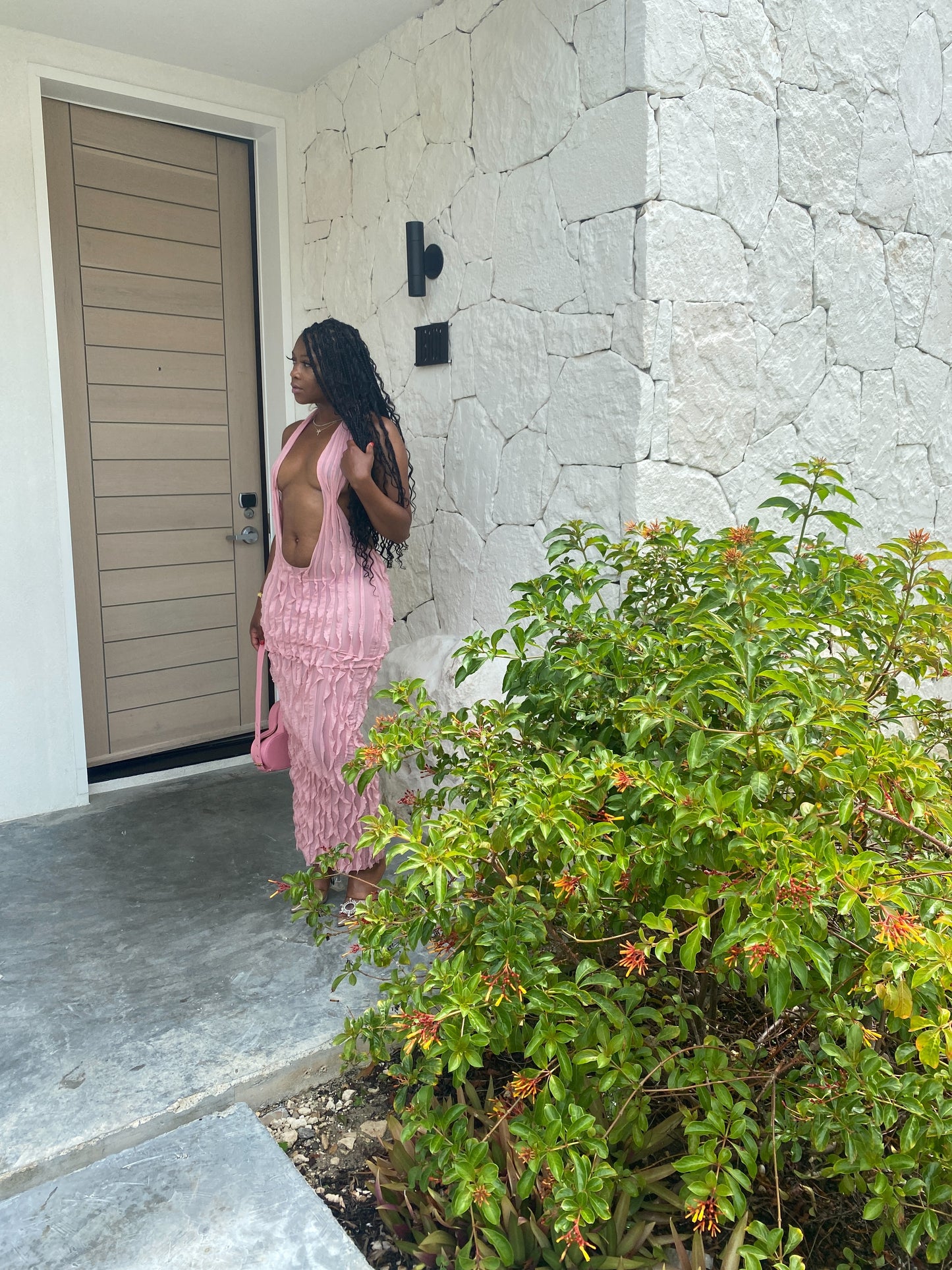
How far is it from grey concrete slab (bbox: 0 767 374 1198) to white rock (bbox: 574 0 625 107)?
2495mm

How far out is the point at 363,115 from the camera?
12.0ft

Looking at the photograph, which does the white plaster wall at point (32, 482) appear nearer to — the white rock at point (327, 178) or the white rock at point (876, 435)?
the white rock at point (327, 178)

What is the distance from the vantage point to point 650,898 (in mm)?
1556

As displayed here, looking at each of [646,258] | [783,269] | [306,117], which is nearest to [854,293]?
[783,269]

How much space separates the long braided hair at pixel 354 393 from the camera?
2795 mm

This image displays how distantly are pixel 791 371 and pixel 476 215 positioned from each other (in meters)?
1.14

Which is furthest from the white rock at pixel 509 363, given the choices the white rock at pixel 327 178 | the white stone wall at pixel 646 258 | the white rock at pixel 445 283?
the white rock at pixel 327 178

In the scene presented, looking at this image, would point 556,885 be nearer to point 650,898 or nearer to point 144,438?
point 650,898

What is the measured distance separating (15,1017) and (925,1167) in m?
2.06

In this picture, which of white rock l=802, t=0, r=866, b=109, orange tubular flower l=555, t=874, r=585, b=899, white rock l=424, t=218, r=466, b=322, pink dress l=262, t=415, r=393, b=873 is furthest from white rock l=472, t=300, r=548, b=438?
orange tubular flower l=555, t=874, r=585, b=899

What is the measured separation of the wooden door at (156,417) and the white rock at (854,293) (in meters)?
2.46

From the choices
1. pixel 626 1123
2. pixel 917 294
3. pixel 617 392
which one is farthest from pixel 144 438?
pixel 626 1123

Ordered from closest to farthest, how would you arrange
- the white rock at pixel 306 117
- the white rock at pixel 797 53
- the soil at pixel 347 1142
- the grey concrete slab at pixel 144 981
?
the soil at pixel 347 1142, the grey concrete slab at pixel 144 981, the white rock at pixel 797 53, the white rock at pixel 306 117

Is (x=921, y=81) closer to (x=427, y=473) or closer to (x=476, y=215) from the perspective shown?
(x=476, y=215)
